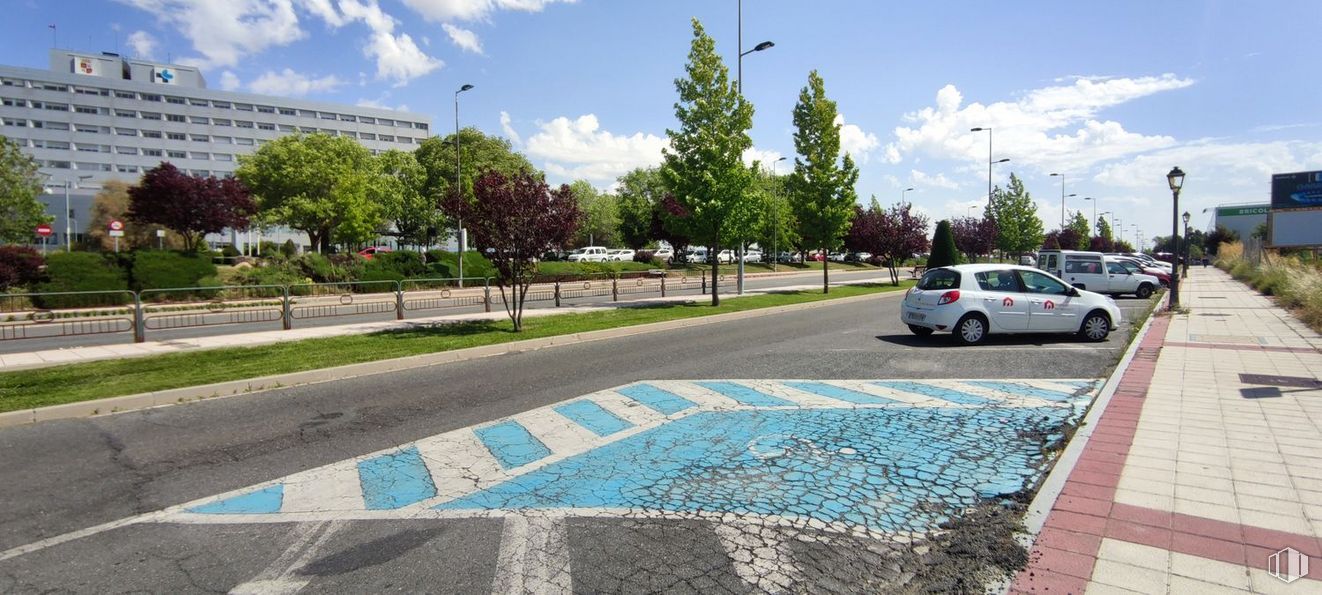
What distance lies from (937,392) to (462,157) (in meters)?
51.9

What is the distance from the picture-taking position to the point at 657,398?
26.0 ft

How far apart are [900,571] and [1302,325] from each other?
1628cm

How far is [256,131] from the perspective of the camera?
89.2 m

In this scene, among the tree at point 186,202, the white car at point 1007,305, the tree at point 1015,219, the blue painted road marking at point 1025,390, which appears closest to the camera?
the blue painted road marking at point 1025,390

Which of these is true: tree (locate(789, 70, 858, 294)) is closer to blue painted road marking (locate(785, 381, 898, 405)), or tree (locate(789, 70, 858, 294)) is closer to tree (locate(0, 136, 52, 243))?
blue painted road marking (locate(785, 381, 898, 405))

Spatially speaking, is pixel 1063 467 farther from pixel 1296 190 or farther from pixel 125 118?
pixel 125 118

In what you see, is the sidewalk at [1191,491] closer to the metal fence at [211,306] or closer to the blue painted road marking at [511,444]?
the blue painted road marking at [511,444]

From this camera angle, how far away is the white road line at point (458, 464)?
491cm

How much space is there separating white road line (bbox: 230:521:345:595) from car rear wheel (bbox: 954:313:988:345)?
10883 millimetres

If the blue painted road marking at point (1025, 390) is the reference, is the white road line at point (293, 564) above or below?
below

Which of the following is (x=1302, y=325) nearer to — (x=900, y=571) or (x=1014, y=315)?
(x=1014, y=315)

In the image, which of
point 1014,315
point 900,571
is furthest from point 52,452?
point 1014,315

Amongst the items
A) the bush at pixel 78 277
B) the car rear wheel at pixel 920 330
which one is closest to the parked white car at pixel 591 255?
the bush at pixel 78 277

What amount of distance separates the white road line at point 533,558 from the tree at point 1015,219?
2233 inches
